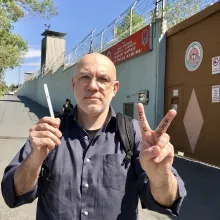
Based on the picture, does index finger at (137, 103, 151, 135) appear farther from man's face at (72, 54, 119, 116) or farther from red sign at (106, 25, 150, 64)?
red sign at (106, 25, 150, 64)

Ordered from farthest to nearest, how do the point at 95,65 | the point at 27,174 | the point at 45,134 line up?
1. the point at 95,65
2. the point at 27,174
3. the point at 45,134

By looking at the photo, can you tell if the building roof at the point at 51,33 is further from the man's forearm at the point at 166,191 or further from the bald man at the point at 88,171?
the man's forearm at the point at 166,191

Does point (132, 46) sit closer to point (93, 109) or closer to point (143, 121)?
point (93, 109)

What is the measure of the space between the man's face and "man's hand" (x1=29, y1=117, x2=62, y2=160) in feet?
1.05

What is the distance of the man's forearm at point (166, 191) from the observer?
5.42 ft

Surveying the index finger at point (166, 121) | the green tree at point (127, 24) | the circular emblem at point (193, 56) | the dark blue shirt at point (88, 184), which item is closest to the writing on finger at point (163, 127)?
the index finger at point (166, 121)

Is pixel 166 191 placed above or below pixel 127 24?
below

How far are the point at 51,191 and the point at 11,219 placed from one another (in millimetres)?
2988

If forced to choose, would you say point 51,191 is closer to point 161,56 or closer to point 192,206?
point 192,206

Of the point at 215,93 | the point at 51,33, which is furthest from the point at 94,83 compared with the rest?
the point at 51,33

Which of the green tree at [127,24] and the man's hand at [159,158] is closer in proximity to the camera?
the man's hand at [159,158]

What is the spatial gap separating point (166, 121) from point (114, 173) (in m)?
0.57

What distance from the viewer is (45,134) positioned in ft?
5.39

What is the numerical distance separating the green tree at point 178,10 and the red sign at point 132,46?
796mm
